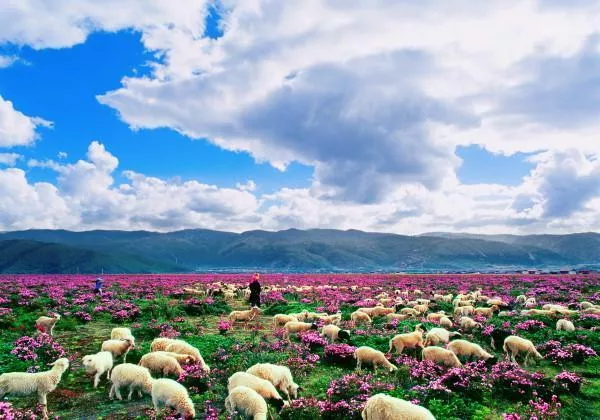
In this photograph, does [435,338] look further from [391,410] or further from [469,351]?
[391,410]

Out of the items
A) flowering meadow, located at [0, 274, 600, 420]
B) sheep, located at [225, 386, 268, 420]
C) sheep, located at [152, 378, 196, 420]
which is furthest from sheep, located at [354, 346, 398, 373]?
sheep, located at [152, 378, 196, 420]

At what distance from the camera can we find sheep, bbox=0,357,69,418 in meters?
9.34

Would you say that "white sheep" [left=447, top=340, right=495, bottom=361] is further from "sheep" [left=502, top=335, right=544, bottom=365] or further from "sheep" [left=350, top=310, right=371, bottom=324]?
"sheep" [left=350, top=310, right=371, bottom=324]

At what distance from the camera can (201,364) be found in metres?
12.0

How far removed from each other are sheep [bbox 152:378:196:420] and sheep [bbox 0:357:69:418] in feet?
8.06

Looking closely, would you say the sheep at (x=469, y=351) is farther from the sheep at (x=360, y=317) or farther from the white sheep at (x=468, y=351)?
the sheep at (x=360, y=317)

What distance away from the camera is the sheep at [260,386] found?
9.11 meters

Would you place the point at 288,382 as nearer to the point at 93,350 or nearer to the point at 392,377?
the point at 392,377

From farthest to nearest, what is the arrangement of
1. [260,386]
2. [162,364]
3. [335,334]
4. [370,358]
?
[335,334] < [370,358] < [162,364] < [260,386]

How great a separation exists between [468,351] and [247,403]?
7.82 meters

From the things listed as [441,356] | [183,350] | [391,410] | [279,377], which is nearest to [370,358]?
[441,356]

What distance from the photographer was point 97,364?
36.7 ft

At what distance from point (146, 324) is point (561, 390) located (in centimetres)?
1615

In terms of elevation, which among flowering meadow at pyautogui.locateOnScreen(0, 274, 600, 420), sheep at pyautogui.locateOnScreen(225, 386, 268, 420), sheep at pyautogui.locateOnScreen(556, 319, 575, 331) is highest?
A: sheep at pyautogui.locateOnScreen(556, 319, 575, 331)
